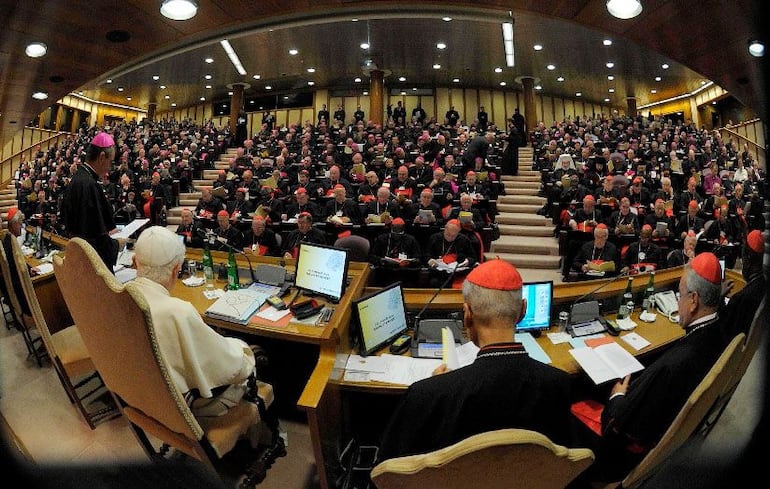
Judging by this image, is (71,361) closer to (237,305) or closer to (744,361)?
(237,305)

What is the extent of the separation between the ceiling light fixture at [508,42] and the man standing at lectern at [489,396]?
27.5 feet

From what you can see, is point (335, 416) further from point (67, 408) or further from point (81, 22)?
point (81, 22)

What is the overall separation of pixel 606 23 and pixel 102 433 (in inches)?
171

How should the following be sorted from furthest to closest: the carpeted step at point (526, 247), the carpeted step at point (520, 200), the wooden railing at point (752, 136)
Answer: the carpeted step at point (520, 200)
the carpeted step at point (526, 247)
the wooden railing at point (752, 136)

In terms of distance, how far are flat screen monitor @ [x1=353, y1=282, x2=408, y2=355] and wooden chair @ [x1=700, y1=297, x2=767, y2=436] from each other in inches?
58.9

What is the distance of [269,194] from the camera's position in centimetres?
735

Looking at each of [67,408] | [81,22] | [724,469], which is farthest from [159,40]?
[724,469]

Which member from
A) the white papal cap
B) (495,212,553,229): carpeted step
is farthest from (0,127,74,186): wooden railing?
(495,212,553,229): carpeted step

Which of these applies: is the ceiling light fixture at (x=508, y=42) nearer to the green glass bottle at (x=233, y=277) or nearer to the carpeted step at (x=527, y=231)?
the carpeted step at (x=527, y=231)

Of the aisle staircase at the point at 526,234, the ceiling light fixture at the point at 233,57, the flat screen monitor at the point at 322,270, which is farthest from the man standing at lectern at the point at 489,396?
the ceiling light fixture at the point at 233,57

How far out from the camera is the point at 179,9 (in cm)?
273

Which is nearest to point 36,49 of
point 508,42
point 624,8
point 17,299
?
point 17,299

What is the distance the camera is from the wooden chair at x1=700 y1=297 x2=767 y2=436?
1558 mm

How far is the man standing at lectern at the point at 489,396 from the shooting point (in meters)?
1.11
